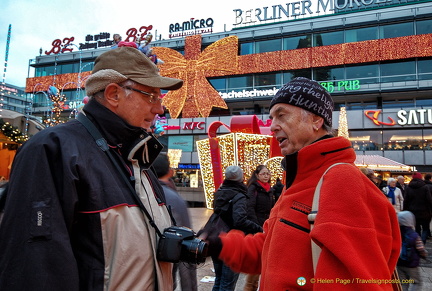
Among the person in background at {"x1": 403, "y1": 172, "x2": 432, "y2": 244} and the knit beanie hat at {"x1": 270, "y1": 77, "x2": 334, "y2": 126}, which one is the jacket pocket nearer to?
the knit beanie hat at {"x1": 270, "y1": 77, "x2": 334, "y2": 126}

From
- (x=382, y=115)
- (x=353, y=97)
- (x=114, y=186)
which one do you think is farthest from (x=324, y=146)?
(x=353, y=97)

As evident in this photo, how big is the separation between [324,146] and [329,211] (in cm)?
47

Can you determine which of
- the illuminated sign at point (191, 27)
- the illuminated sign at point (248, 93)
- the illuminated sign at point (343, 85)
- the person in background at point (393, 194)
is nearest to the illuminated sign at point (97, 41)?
the illuminated sign at point (191, 27)

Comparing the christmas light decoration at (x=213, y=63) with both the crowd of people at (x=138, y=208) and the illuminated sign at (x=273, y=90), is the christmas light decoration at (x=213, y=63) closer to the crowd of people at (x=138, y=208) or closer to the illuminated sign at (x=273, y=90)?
the illuminated sign at (x=273, y=90)

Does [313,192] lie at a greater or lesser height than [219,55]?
lesser

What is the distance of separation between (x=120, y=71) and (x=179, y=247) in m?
1.02

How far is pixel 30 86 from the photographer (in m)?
45.0

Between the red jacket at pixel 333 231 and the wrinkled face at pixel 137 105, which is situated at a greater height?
the wrinkled face at pixel 137 105

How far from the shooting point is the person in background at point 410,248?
364 cm

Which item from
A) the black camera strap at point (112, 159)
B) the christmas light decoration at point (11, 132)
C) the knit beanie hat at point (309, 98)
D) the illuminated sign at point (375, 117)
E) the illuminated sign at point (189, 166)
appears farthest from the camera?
the illuminated sign at point (189, 166)

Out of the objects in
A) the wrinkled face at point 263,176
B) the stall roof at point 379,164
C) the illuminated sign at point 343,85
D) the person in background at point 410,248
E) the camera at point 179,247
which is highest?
the illuminated sign at point 343,85

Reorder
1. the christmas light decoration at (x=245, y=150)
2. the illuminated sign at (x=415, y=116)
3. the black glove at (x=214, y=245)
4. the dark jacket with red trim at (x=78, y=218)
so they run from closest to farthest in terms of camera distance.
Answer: the dark jacket with red trim at (x=78, y=218) < the black glove at (x=214, y=245) < the christmas light decoration at (x=245, y=150) < the illuminated sign at (x=415, y=116)

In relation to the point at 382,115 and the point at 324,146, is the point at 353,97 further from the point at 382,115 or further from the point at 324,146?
the point at 324,146

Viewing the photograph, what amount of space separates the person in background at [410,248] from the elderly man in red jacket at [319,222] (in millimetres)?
2168
